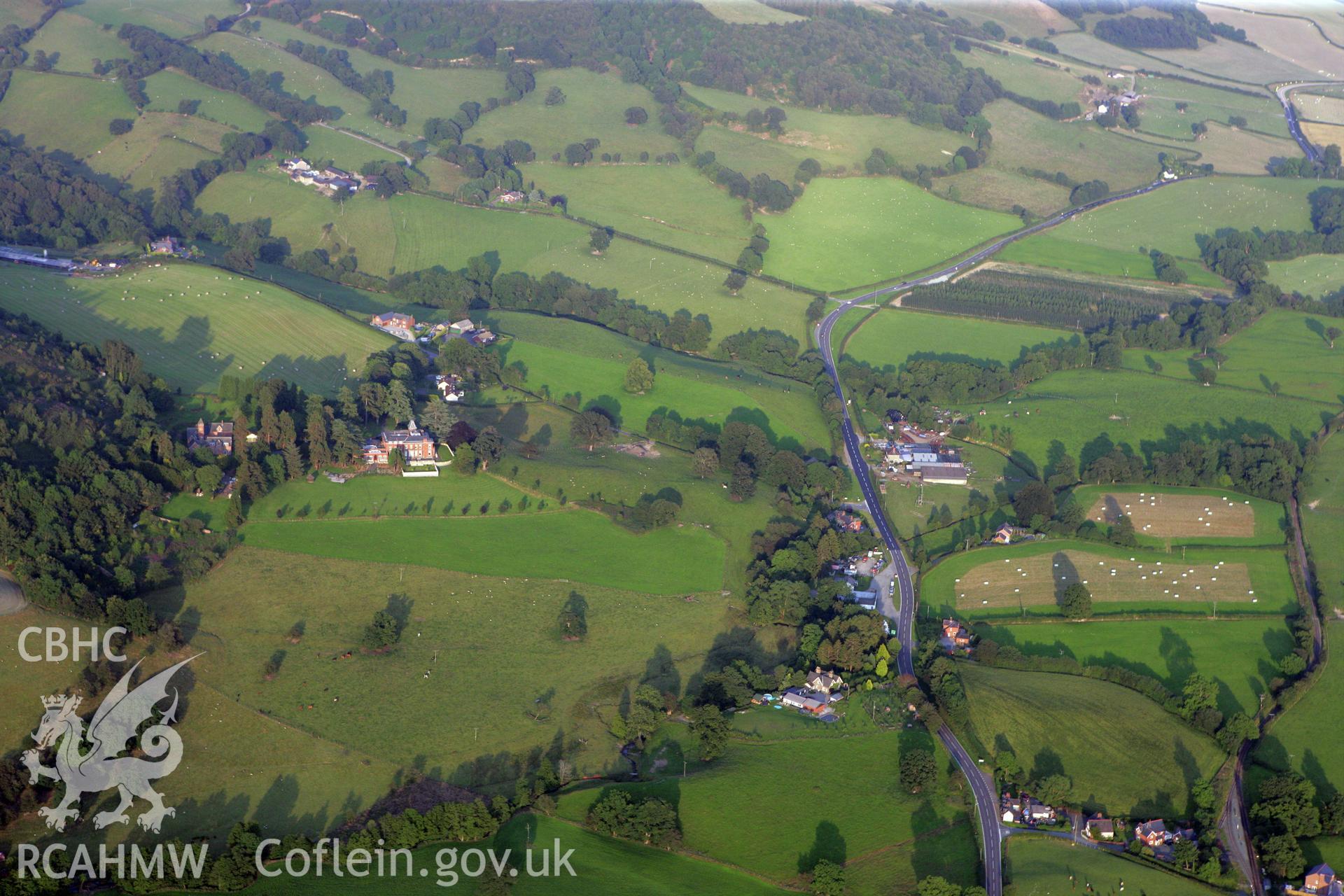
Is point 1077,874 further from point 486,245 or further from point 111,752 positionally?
point 486,245

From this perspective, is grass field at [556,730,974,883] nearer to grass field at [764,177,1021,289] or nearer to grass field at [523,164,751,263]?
grass field at [764,177,1021,289]

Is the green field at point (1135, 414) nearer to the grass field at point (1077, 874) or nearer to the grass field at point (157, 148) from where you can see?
the grass field at point (1077, 874)

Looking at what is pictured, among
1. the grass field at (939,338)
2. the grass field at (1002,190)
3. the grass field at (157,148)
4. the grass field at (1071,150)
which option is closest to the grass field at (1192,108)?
the grass field at (1071,150)

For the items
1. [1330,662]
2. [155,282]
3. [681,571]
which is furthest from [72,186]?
[1330,662]

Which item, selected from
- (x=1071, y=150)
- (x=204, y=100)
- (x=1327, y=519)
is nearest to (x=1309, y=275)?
(x=1071, y=150)

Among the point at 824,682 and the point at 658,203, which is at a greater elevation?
the point at 824,682
